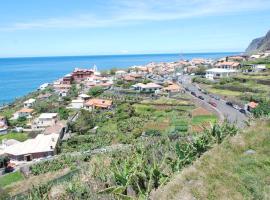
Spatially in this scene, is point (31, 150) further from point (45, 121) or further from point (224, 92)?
point (224, 92)

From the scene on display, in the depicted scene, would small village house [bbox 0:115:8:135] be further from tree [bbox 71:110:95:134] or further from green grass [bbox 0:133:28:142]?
tree [bbox 71:110:95:134]

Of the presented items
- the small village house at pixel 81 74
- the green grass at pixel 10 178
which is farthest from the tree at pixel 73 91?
the green grass at pixel 10 178

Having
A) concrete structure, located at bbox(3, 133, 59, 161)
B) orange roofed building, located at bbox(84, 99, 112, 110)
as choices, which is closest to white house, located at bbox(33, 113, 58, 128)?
orange roofed building, located at bbox(84, 99, 112, 110)

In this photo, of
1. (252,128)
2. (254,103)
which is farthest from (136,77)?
(252,128)

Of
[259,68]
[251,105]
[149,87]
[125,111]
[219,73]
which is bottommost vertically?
[125,111]

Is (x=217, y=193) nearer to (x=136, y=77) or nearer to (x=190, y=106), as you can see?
(x=190, y=106)

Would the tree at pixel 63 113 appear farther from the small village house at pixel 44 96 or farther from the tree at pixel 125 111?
the small village house at pixel 44 96

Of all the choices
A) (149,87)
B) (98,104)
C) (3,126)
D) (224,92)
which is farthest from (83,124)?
(224,92)
